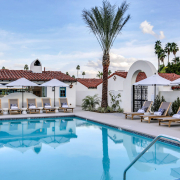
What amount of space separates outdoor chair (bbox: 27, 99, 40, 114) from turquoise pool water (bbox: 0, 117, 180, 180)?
20.5 ft

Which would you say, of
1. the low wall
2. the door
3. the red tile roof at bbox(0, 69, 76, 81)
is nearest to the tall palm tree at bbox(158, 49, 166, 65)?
the red tile roof at bbox(0, 69, 76, 81)

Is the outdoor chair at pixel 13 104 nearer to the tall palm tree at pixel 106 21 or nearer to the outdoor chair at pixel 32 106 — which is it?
the outdoor chair at pixel 32 106

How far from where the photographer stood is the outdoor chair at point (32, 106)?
18.7m

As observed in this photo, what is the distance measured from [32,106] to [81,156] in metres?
12.0

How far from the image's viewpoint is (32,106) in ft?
62.2

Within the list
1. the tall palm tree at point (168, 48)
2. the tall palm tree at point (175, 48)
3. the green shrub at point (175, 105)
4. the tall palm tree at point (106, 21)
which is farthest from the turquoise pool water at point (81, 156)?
the tall palm tree at point (168, 48)

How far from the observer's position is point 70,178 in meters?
5.94

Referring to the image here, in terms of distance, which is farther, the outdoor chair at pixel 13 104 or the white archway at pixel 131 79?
the outdoor chair at pixel 13 104

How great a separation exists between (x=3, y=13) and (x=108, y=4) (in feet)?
35.7

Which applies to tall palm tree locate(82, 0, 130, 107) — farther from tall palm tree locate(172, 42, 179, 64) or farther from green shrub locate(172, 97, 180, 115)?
tall palm tree locate(172, 42, 179, 64)

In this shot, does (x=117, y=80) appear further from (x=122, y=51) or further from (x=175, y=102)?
(x=175, y=102)

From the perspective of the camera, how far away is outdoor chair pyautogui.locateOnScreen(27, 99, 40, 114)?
18.7 m

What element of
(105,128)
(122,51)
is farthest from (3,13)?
(105,128)

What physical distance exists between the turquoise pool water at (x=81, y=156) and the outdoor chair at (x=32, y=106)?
6.24 m
